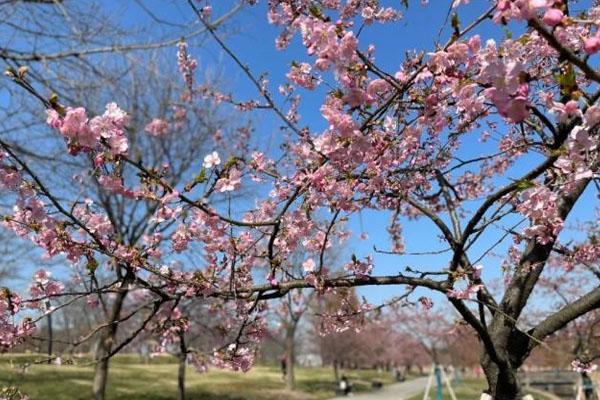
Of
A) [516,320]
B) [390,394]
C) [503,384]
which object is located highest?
[516,320]

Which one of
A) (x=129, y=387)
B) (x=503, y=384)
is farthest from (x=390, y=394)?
(x=503, y=384)

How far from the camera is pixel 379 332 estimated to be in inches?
2224

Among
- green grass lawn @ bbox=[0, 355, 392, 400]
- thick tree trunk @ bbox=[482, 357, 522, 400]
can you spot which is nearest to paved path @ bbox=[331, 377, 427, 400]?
green grass lawn @ bbox=[0, 355, 392, 400]

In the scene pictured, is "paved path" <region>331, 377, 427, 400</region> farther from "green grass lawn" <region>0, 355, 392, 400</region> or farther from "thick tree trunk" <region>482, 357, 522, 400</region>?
"thick tree trunk" <region>482, 357, 522, 400</region>

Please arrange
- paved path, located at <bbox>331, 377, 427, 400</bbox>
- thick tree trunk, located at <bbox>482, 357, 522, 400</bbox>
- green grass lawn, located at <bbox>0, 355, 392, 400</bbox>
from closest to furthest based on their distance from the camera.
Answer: thick tree trunk, located at <bbox>482, 357, 522, 400</bbox>
green grass lawn, located at <bbox>0, 355, 392, 400</bbox>
paved path, located at <bbox>331, 377, 427, 400</bbox>

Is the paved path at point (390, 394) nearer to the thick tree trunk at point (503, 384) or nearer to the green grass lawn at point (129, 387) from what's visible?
the green grass lawn at point (129, 387)

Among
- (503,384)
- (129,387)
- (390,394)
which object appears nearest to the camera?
(503,384)

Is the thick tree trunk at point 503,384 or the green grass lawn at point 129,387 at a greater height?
the thick tree trunk at point 503,384

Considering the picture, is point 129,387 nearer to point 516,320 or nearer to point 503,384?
point 503,384

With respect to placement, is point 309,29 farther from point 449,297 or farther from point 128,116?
point 449,297

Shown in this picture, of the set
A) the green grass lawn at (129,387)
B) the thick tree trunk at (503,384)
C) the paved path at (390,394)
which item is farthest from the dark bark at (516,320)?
the paved path at (390,394)

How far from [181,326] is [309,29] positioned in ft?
7.99

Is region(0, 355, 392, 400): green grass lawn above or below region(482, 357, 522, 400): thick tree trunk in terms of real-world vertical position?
below

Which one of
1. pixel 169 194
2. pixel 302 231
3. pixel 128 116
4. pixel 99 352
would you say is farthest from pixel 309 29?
pixel 99 352
